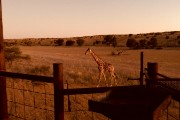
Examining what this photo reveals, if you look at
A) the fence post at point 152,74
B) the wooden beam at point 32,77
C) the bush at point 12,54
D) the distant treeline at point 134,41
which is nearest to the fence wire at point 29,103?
the wooden beam at point 32,77

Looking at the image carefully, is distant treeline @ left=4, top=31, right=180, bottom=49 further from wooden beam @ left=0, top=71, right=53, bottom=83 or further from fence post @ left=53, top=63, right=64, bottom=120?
fence post @ left=53, top=63, right=64, bottom=120

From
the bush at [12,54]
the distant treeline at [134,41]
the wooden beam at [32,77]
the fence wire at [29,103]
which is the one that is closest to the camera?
the wooden beam at [32,77]

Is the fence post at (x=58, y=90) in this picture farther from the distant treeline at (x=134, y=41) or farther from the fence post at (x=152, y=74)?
the distant treeline at (x=134, y=41)

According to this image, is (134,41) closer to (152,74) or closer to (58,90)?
(152,74)

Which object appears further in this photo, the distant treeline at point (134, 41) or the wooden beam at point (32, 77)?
the distant treeline at point (134, 41)

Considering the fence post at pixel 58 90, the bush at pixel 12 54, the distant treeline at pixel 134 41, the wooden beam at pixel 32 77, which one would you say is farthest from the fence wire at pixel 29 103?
the distant treeline at pixel 134 41

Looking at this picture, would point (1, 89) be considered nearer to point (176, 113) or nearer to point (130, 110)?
point (130, 110)

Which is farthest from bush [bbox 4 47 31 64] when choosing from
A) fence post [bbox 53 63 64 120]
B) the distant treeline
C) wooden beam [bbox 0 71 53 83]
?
the distant treeline

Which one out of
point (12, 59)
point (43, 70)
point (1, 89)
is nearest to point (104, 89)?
point (1, 89)

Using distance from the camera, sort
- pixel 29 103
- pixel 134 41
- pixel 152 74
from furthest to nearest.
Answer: pixel 134 41
pixel 29 103
pixel 152 74

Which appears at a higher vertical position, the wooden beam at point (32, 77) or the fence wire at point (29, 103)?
the wooden beam at point (32, 77)

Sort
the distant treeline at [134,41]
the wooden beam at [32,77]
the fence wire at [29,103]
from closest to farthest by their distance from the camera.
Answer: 1. the wooden beam at [32,77]
2. the fence wire at [29,103]
3. the distant treeline at [134,41]

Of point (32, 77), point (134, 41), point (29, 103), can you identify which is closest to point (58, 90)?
point (32, 77)

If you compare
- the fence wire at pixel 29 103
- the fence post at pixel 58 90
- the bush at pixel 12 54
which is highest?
the fence post at pixel 58 90
